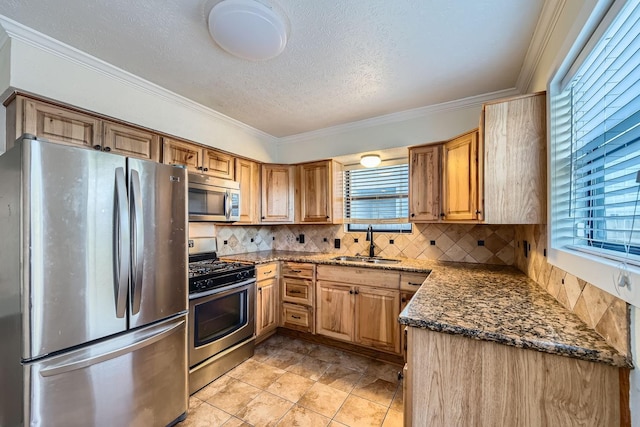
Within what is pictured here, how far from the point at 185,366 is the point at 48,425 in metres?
0.68

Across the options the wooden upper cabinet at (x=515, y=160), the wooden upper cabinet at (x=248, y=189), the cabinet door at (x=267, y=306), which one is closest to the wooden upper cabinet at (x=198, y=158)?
the wooden upper cabinet at (x=248, y=189)

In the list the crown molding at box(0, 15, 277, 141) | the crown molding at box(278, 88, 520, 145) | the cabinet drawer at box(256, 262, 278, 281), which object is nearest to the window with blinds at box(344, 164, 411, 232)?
the crown molding at box(278, 88, 520, 145)

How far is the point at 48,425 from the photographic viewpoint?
122 centimetres

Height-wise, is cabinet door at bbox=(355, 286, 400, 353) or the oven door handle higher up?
the oven door handle

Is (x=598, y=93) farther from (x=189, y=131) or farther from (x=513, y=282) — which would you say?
(x=189, y=131)

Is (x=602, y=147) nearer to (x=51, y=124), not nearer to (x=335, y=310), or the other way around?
(x=335, y=310)

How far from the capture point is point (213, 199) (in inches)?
97.8

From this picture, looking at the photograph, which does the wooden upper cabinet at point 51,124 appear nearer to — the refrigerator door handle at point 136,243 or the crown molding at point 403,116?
the refrigerator door handle at point 136,243

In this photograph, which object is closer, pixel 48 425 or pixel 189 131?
pixel 48 425

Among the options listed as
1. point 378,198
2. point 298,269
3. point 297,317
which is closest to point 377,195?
point 378,198

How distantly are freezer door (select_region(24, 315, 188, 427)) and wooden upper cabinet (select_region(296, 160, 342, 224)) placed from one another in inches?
Result: 73.7

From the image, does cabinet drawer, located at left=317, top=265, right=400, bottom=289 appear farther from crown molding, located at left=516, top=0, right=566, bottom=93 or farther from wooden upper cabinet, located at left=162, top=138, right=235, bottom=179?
crown molding, located at left=516, top=0, right=566, bottom=93

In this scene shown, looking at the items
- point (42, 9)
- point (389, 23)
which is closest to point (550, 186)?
point (389, 23)

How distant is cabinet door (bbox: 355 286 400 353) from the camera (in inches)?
96.7
